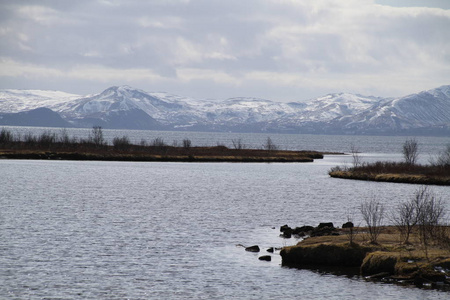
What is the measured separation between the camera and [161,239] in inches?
1882

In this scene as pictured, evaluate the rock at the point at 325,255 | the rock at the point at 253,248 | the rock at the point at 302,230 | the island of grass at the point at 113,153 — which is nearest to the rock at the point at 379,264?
the rock at the point at 325,255

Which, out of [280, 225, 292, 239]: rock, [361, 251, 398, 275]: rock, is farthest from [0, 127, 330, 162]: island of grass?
[361, 251, 398, 275]: rock

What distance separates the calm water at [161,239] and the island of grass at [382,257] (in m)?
1.52

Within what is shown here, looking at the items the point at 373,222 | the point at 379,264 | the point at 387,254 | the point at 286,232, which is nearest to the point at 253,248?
the point at 286,232

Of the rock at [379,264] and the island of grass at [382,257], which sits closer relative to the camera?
the island of grass at [382,257]

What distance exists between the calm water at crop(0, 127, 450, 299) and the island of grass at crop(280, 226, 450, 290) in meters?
1.52

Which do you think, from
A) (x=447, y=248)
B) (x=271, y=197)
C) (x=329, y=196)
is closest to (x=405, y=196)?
(x=329, y=196)

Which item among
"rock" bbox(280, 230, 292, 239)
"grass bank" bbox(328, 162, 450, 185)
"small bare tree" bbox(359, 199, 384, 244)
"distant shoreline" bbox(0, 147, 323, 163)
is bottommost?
"rock" bbox(280, 230, 292, 239)

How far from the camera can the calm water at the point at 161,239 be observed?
3322cm

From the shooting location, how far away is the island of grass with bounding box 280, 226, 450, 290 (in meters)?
35.0

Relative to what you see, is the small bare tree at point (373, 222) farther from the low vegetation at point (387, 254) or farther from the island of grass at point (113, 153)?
the island of grass at point (113, 153)

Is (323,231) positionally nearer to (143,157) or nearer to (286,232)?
(286,232)

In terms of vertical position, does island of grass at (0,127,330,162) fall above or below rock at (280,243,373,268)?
above

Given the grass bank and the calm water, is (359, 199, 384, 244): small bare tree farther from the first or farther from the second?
the grass bank
